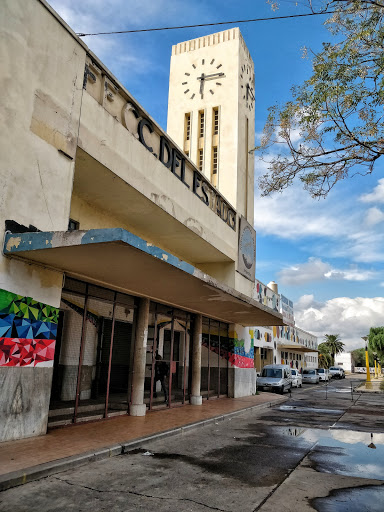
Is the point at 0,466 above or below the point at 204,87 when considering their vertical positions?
below

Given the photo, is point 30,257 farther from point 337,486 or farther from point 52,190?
point 337,486

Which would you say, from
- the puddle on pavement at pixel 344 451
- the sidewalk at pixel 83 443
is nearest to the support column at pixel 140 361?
the sidewalk at pixel 83 443

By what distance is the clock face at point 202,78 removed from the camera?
21703mm

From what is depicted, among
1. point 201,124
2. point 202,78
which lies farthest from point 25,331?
point 202,78

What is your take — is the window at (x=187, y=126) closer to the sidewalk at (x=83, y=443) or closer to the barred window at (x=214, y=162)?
the barred window at (x=214, y=162)

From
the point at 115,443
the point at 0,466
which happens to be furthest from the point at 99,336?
the point at 0,466

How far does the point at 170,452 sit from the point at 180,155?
30.4ft

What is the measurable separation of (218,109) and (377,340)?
5353 centimetres

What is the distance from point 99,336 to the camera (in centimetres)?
1369

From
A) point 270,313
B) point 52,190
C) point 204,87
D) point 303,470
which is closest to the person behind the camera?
point 303,470

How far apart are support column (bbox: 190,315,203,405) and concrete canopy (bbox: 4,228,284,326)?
2.74 m

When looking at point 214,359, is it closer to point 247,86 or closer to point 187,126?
point 187,126

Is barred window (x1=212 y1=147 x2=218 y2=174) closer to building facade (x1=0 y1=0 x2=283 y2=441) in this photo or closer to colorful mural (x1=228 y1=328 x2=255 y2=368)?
building facade (x1=0 y1=0 x2=283 y2=441)

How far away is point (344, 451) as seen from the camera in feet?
27.1
